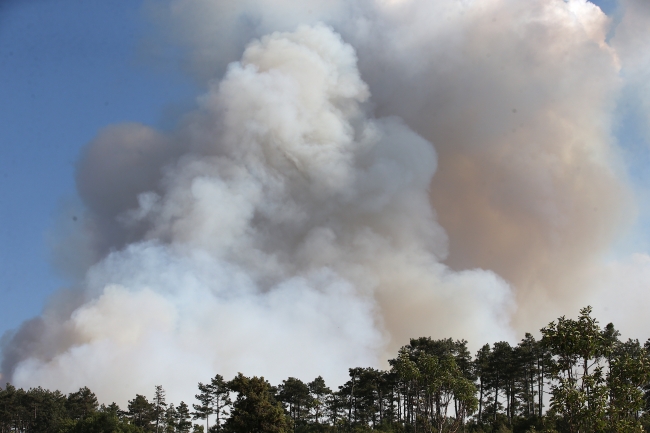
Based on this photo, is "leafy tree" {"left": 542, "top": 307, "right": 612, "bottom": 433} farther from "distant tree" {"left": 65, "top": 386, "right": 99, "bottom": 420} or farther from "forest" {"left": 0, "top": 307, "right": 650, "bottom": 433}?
"distant tree" {"left": 65, "top": 386, "right": 99, "bottom": 420}

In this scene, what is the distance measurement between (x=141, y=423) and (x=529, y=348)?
209ft

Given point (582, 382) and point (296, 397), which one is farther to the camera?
point (296, 397)

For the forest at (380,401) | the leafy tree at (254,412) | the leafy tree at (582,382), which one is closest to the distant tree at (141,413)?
the forest at (380,401)

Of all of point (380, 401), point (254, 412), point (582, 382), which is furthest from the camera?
point (380, 401)

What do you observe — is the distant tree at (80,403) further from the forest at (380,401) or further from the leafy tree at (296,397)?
the leafy tree at (296,397)

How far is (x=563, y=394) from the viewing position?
36938mm

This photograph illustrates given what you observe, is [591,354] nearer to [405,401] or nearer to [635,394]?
[635,394]

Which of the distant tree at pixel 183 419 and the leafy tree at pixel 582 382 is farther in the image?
the distant tree at pixel 183 419

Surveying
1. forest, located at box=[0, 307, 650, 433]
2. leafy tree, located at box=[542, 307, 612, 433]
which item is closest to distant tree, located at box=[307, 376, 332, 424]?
forest, located at box=[0, 307, 650, 433]

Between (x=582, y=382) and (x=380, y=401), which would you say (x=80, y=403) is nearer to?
(x=380, y=401)

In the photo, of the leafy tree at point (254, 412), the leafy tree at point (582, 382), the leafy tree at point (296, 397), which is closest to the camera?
the leafy tree at point (582, 382)

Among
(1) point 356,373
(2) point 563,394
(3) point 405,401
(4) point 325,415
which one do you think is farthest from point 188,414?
(2) point 563,394

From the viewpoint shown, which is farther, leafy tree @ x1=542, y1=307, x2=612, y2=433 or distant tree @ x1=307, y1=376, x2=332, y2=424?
distant tree @ x1=307, y1=376, x2=332, y2=424

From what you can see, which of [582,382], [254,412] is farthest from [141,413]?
[582,382]
